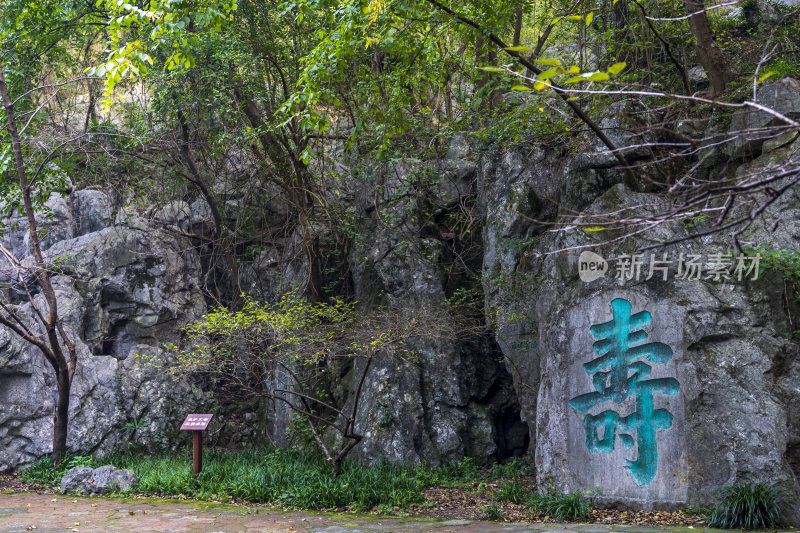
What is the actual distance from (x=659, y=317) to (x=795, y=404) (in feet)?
4.37

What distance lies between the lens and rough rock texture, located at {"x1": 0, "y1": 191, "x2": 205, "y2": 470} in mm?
9516

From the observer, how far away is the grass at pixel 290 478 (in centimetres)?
670

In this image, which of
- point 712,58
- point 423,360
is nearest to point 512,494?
point 423,360

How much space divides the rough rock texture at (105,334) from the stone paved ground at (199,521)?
8.54 ft

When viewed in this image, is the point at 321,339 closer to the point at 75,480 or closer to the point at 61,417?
the point at 75,480

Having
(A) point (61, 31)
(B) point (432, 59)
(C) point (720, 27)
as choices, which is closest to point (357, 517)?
(B) point (432, 59)

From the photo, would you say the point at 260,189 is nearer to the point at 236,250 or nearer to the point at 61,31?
the point at 236,250

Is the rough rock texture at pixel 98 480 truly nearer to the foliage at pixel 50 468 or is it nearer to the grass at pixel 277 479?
the grass at pixel 277 479

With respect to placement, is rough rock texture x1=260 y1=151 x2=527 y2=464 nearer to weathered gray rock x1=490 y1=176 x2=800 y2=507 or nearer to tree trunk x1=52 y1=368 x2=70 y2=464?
weathered gray rock x1=490 y1=176 x2=800 y2=507

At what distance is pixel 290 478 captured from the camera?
7.38 meters

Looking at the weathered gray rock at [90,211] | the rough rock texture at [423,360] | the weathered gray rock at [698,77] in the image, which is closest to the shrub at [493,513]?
the rough rock texture at [423,360]

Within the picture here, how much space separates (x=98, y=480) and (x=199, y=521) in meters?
2.63

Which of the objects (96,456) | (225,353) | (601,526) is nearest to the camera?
(601,526)

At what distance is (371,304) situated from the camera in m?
9.82
